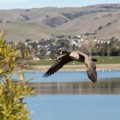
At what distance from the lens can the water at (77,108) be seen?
3747 cm

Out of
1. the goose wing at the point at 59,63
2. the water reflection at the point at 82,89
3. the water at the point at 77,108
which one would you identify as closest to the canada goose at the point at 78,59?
the goose wing at the point at 59,63

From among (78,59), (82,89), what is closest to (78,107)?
(82,89)

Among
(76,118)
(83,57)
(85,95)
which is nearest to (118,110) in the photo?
(76,118)

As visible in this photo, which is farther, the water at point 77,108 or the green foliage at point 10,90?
the water at point 77,108

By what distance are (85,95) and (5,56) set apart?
49.0 meters

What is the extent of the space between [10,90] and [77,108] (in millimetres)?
37850

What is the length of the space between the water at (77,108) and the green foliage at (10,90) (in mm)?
27510

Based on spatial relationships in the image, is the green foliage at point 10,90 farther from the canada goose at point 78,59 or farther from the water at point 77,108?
the water at point 77,108

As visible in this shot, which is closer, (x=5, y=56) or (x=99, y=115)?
(x=5, y=56)

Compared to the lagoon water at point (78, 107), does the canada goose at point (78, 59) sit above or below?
above

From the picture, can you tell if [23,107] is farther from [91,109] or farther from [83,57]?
[91,109]

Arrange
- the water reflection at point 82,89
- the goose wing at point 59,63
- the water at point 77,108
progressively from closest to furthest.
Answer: the goose wing at point 59,63 → the water at point 77,108 → the water reflection at point 82,89

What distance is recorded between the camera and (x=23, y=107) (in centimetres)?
691

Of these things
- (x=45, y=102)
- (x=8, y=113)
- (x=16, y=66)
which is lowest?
(x=45, y=102)
